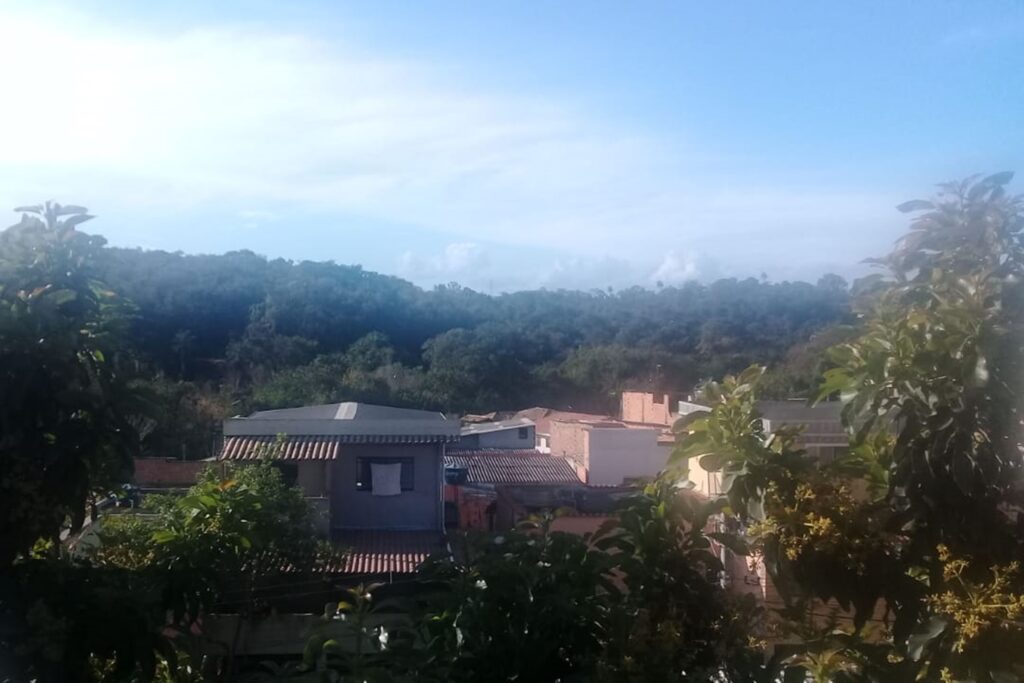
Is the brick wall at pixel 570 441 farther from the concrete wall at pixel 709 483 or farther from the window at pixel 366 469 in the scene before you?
the concrete wall at pixel 709 483

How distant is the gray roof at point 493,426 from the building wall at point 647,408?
115 inches

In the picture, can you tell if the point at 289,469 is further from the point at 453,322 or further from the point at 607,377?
the point at 453,322

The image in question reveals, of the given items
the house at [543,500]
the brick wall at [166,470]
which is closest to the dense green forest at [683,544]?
the house at [543,500]

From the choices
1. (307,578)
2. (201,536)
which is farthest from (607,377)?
(201,536)

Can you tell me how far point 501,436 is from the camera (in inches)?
1046

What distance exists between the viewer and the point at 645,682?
2678 millimetres

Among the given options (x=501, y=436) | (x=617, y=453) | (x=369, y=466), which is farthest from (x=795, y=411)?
(x=501, y=436)

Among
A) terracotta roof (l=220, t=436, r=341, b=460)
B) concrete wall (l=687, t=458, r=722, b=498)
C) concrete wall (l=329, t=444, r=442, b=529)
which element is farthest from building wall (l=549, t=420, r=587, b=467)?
concrete wall (l=687, t=458, r=722, b=498)

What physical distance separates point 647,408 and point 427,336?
12.4m

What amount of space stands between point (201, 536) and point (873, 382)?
2.36 metres

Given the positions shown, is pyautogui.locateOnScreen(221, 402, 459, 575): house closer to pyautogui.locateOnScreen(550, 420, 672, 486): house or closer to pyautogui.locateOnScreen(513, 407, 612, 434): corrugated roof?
pyautogui.locateOnScreen(550, 420, 672, 486): house

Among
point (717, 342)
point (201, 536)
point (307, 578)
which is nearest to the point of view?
point (201, 536)

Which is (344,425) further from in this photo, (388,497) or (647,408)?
(647,408)

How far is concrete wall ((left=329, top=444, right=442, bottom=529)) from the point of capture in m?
13.8
